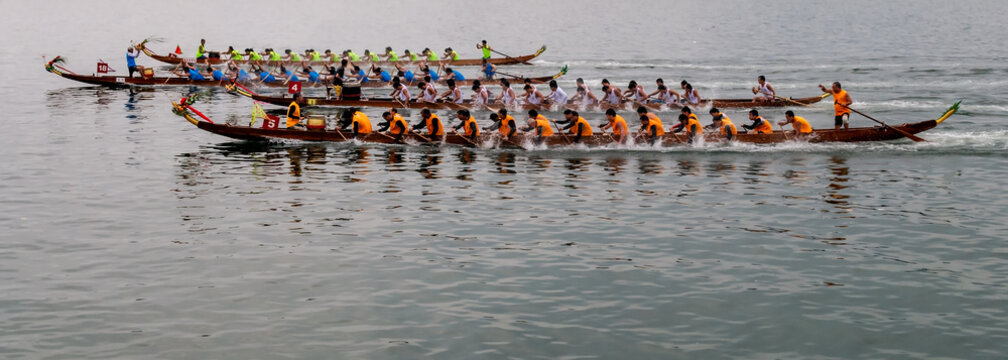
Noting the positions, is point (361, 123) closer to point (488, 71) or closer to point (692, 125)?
point (692, 125)

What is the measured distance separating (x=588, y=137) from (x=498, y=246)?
42.7 feet

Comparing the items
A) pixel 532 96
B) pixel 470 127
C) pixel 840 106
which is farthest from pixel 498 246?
pixel 532 96

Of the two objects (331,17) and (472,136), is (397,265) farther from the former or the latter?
(331,17)

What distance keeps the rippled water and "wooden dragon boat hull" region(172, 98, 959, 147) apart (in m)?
0.37

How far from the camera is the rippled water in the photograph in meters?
17.0

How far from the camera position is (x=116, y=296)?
62.2 ft

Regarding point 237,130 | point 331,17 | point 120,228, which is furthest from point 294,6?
point 120,228

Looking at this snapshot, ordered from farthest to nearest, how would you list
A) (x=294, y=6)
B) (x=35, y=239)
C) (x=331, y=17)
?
(x=294, y=6) < (x=331, y=17) < (x=35, y=239)

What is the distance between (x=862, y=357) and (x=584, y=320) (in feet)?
15.4

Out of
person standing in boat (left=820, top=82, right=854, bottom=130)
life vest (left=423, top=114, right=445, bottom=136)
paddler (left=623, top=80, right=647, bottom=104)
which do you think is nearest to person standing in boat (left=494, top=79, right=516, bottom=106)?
paddler (left=623, top=80, right=647, bottom=104)

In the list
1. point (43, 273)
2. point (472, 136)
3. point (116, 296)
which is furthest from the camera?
point (472, 136)

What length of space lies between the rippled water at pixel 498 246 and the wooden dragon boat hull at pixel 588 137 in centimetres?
37

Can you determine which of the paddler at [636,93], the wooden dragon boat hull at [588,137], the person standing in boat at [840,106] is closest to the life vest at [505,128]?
the wooden dragon boat hull at [588,137]

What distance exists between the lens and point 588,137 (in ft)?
115
